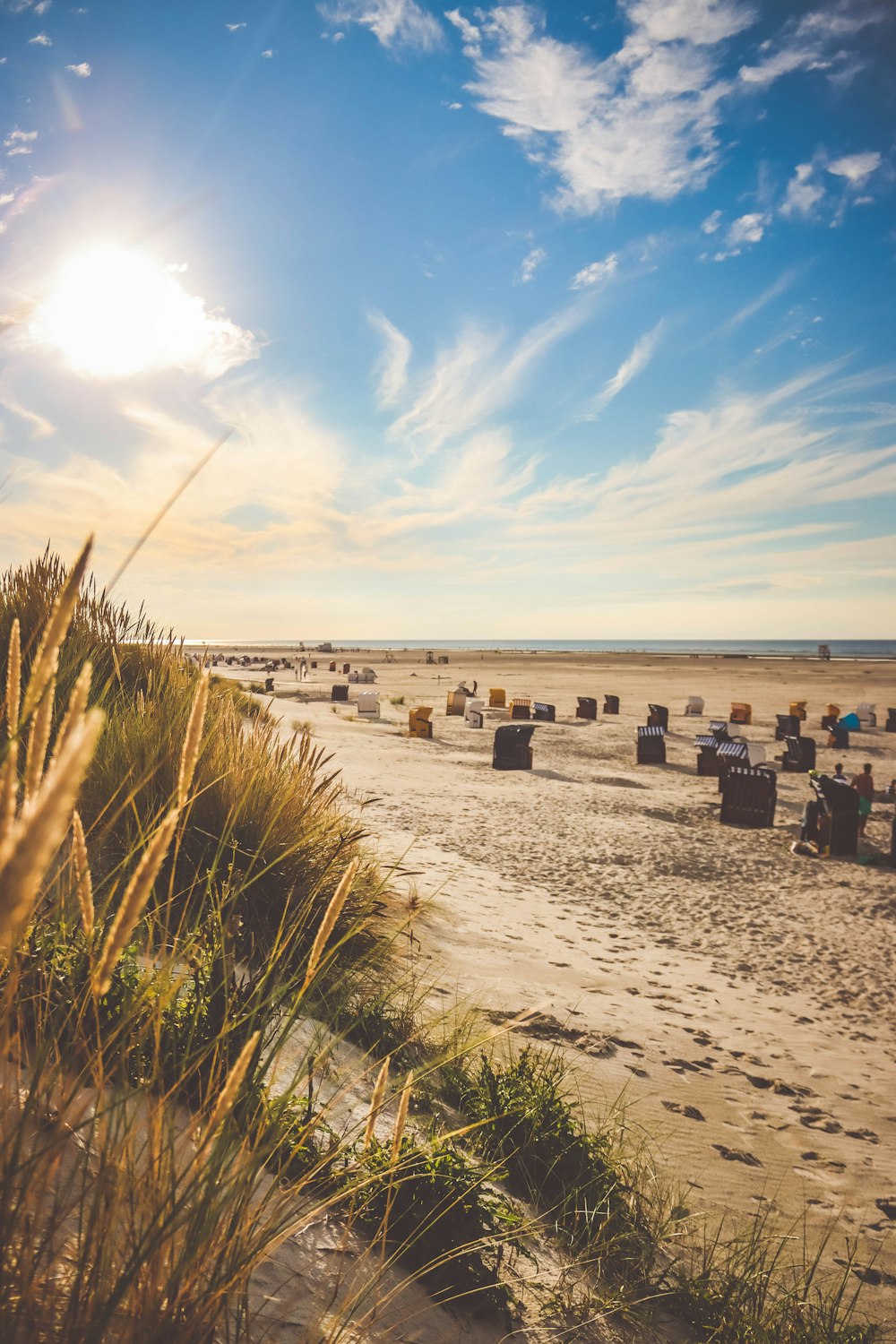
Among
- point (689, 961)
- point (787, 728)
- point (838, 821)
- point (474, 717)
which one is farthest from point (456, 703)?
point (689, 961)

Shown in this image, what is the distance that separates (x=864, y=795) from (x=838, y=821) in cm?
286

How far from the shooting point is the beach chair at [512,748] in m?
14.9

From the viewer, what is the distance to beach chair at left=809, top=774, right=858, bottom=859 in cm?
971

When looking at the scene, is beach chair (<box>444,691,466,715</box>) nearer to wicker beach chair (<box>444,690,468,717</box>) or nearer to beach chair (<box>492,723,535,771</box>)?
wicker beach chair (<box>444,690,468,717</box>)

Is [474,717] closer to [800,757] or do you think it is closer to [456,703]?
[456,703]

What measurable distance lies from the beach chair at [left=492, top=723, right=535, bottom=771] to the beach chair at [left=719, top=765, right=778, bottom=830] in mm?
4738

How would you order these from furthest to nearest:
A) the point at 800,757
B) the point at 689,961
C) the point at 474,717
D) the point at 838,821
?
the point at 474,717
the point at 800,757
the point at 838,821
the point at 689,961

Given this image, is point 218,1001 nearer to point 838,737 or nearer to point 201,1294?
point 201,1294

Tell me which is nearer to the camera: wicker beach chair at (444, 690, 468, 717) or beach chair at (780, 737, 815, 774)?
beach chair at (780, 737, 815, 774)

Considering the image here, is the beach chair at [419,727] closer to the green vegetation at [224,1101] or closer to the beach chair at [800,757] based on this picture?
the beach chair at [800,757]

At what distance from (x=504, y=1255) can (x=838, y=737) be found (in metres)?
20.7

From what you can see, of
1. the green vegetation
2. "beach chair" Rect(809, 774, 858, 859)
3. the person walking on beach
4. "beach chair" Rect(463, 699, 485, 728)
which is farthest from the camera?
"beach chair" Rect(463, 699, 485, 728)

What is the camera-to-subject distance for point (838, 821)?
9.71 meters

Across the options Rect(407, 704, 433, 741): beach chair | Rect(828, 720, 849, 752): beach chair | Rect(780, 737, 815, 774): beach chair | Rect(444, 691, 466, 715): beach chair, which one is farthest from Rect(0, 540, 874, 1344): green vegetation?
Rect(444, 691, 466, 715): beach chair
